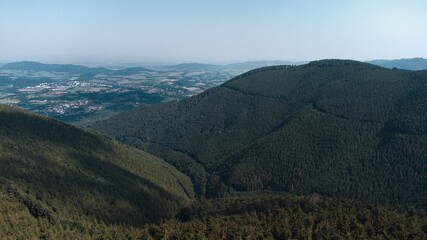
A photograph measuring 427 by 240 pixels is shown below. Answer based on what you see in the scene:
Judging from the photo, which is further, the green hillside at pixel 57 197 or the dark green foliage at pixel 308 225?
the green hillside at pixel 57 197

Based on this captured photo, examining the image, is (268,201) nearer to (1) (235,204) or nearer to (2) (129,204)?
(1) (235,204)

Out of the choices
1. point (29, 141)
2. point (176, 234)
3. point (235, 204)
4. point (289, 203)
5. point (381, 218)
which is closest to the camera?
point (176, 234)

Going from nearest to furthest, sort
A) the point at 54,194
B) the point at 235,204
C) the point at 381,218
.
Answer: the point at 381,218
the point at 54,194
the point at 235,204

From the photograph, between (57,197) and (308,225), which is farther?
(57,197)

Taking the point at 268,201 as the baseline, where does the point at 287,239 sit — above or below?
above

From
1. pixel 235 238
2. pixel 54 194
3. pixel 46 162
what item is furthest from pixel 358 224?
pixel 46 162

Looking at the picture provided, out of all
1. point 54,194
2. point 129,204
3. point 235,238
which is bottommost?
point 129,204

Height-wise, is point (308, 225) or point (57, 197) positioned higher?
point (308, 225)

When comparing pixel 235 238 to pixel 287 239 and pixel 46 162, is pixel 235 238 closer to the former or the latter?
pixel 287 239

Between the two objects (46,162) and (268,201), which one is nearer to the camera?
(268,201)

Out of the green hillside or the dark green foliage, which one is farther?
the green hillside

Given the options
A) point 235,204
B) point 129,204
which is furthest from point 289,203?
point 129,204
